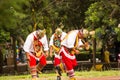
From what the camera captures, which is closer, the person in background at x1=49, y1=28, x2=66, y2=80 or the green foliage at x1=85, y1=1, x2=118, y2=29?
the person in background at x1=49, y1=28, x2=66, y2=80

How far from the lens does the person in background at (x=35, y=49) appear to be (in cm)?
1129

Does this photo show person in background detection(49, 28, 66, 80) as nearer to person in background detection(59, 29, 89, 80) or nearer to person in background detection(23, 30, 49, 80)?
person in background detection(23, 30, 49, 80)

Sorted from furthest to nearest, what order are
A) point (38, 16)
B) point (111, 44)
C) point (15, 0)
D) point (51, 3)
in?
1. point (111, 44)
2. point (51, 3)
3. point (38, 16)
4. point (15, 0)

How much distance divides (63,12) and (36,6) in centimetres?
416

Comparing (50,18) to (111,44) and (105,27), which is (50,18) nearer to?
(105,27)

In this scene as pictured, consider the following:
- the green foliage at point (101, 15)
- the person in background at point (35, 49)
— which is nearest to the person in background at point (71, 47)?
the person in background at point (35, 49)

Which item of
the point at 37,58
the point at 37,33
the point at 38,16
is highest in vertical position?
the point at 38,16

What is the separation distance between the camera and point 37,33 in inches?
454

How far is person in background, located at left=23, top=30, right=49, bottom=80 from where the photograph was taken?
37.0 ft

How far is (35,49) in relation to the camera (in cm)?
1148

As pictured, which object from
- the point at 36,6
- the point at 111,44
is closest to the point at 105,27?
the point at 36,6

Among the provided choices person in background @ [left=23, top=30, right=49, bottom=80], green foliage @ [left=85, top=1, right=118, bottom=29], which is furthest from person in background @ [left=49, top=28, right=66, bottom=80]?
green foliage @ [left=85, top=1, right=118, bottom=29]

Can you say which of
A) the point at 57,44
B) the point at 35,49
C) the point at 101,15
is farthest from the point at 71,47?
the point at 101,15

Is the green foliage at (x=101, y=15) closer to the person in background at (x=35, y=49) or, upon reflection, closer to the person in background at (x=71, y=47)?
the person in background at (x=35, y=49)
